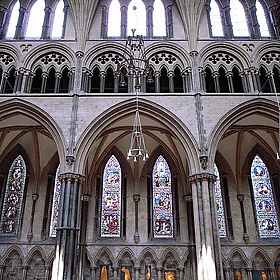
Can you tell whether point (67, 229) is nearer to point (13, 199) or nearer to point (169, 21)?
point (13, 199)

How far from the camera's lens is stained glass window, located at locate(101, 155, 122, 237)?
57.0 ft

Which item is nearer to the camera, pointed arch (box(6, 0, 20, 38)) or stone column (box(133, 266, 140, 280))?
stone column (box(133, 266, 140, 280))

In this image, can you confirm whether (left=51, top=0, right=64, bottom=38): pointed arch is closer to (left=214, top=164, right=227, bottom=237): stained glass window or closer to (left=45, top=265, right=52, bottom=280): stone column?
(left=45, top=265, right=52, bottom=280): stone column

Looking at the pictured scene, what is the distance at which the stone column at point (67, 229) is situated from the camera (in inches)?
500

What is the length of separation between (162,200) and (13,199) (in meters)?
7.63

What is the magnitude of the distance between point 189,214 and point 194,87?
20.3ft

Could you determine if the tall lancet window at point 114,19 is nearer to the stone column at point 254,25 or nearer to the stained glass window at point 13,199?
the stone column at point 254,25

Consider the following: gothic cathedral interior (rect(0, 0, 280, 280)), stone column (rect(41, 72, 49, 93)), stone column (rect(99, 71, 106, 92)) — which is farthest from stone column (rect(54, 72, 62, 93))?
stone column (rect(99, 71, 106, 92))

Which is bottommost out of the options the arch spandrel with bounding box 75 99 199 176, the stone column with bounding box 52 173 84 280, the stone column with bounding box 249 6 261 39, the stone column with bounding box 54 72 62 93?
the stone column with bounding box 52 173 84 280

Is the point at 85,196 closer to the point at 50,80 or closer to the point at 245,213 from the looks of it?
the point at 50,80

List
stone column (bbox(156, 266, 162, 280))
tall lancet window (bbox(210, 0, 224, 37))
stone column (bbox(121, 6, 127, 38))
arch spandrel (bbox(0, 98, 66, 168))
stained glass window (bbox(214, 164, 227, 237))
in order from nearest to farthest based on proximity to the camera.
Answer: arch spandrel (bbox(0, 98, 66, 168))
stone column (bbox(156, 266, 162, 280))
stained glass window (bbox(214, 164, 227, 237))
stone column (bbox(121, 6, 127, 38))
tall lancet window (bbox(210, 0, 224, 37))

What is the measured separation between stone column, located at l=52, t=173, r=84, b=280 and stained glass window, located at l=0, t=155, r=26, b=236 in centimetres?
506

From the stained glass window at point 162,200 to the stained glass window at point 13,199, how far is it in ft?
22.5

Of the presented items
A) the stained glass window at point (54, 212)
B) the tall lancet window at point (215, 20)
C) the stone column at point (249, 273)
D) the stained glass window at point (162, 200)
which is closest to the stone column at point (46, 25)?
the stained glass window at point (54, 212)
